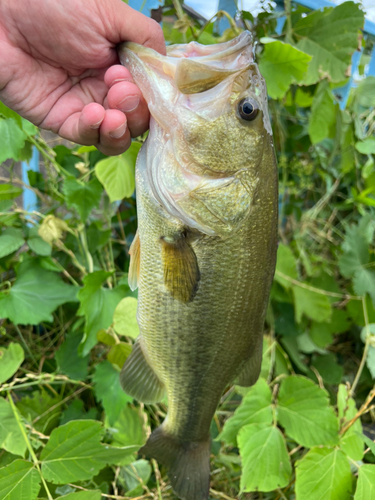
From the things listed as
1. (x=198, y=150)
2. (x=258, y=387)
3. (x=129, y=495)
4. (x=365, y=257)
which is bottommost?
(x=129, y=495)

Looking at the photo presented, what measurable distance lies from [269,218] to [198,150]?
23 cm

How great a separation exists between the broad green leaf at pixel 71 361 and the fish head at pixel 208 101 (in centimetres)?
104

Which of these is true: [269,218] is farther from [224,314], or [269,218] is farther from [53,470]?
[53,470]

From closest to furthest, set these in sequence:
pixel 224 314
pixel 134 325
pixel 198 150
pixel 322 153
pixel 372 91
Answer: pixel 198 150 < pixel 224 314 < pixel 134 325 < pixel 372 91 < pixel 322 153

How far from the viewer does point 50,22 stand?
797 mm

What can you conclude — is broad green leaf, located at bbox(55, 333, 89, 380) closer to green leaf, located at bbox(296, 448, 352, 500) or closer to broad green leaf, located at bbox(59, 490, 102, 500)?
broad green leaf, located at bbox(59, 490, 102, 500)

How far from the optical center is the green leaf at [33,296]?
1263mm

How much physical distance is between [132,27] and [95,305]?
2.87ft

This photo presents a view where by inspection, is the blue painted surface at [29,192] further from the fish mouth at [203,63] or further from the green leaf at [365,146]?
the green leaf at [365,146]

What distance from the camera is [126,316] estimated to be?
1194mm

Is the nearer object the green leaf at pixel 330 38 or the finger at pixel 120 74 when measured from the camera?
the finger at pixel 120 74

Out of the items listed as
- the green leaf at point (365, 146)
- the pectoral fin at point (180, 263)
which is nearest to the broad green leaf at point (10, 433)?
the pectoral fin at point (180, 263)

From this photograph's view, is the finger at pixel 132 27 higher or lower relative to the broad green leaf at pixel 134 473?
higher

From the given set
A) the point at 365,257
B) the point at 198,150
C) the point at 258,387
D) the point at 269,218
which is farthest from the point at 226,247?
the point at 365,257
